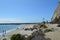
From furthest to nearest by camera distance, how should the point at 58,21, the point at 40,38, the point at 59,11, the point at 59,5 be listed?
the point at 59,5
the point at 59,11
the point at 58,21
the point at 40,38

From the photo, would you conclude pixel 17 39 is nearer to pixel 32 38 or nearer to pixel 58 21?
pixel 32 38

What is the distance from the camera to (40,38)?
12.3 m

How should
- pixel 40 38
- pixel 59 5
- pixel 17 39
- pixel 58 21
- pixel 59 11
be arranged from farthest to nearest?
1. pixel 59 5
2. pixel 59 11
3. pixel 58 21
4. pixel 17 39
5. pixel 40 38

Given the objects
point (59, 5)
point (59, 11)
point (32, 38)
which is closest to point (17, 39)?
point (32, 38)

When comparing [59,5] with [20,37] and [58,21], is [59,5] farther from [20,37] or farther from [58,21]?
[20,37]

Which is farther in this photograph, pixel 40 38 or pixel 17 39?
pixel 17 39

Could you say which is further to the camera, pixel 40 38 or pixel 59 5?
pixel 59 5

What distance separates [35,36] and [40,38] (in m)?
0.44

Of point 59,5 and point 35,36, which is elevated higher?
point 59,5

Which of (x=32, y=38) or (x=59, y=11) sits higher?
(x=59, y=11)

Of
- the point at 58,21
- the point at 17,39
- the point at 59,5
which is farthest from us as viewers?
the point at 59,5

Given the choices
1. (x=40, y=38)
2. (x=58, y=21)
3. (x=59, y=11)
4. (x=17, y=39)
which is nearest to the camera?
(x=40, y=38)

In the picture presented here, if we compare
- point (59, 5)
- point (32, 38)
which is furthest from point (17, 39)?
point (59, 5)

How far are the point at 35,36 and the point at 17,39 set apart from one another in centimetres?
176
